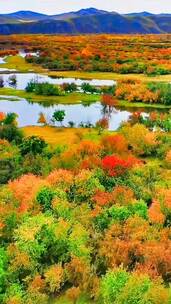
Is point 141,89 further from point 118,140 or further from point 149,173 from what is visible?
point 149,173

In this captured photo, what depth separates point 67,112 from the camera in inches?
2459

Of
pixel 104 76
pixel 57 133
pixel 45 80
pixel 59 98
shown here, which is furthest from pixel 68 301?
pixel 104 76

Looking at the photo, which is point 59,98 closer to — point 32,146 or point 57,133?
point 57,133

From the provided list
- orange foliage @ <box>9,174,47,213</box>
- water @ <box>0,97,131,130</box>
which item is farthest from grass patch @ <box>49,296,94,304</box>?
water @ <box>0,97,131,130</box>

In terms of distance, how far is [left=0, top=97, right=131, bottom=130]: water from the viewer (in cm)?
5841

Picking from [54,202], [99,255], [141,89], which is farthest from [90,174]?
[141,89]

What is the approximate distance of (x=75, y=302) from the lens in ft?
74.5

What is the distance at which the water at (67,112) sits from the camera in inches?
2300

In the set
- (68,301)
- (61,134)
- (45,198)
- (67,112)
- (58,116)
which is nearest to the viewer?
(68,301)

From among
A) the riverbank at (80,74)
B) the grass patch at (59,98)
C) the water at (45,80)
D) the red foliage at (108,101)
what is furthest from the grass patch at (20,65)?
the red foliage at (108,101)

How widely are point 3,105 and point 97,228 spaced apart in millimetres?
41957

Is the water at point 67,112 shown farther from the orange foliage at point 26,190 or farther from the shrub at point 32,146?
the orange foliage at point 26,190

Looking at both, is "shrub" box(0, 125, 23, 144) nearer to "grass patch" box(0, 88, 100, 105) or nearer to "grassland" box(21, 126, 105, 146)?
"grassland" box(21, 126, 105, 146)

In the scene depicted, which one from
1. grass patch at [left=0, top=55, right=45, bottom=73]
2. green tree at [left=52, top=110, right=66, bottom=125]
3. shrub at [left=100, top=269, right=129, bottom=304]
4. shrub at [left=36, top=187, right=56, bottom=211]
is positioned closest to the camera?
shrub at [left=100, top=269, right=129, bottom=304]
